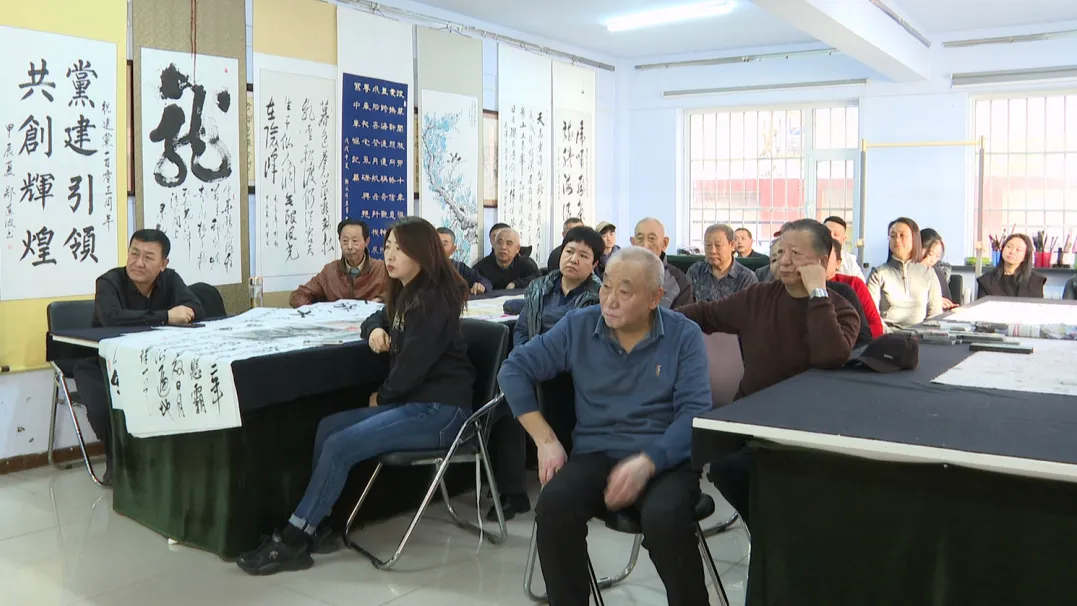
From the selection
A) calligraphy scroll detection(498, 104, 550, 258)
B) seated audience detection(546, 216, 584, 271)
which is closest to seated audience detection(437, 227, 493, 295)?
seated audience detection(546, 216, 584, 271)

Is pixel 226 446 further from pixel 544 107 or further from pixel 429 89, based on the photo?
pixel 544 107

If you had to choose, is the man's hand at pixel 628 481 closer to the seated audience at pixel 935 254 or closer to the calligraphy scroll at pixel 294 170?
the calligraphy scroll at pixel 294 170

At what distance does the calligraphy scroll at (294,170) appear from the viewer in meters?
5.52

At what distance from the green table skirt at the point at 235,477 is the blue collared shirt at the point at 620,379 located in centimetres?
108

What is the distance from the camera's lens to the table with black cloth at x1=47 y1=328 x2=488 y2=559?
120 inches

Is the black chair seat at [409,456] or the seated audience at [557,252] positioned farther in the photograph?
the seated audience at [557,252]

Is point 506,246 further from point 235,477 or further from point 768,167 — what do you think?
point 235,477

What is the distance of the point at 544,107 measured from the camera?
7918 millimetres

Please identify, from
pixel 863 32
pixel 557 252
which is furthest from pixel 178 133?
pixel 863 32

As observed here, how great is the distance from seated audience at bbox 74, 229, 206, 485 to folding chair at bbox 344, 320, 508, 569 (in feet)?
4.34

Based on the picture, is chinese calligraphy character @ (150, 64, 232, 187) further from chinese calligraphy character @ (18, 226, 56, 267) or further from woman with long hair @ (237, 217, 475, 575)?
woman with long hair @ (237, 217, 475, 575)

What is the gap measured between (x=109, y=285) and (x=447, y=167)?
3.26 metres

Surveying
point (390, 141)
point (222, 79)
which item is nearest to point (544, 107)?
point (390, 141)

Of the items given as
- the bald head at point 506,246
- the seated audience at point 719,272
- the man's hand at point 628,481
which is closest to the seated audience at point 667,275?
the seated audience at point 719,272
